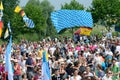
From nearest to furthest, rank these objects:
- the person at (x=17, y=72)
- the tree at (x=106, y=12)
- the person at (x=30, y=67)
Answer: the person at (x=17, y=72) < the person at (x=30, y=67) < the tree at (x=106, y=12)

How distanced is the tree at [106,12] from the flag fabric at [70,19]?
3828 cm

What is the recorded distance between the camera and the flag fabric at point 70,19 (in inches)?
931

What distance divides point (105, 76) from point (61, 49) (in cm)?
876

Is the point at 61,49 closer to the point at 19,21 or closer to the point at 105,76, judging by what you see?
the point at 105,76

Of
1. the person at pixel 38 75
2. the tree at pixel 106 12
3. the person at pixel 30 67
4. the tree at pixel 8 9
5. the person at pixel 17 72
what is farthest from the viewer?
the tree at pixel 8 9

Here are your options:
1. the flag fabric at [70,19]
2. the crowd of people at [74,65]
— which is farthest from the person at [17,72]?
the flag fabric at [70,19]

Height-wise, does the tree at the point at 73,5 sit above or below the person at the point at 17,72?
below

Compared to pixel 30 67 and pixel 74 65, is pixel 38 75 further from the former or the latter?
pixel 74 65

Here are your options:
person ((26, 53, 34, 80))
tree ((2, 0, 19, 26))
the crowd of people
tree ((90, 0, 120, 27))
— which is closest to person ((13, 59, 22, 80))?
the crowd of people

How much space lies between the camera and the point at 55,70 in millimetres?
19234

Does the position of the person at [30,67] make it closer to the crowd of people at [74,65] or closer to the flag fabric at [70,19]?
the crowd of people at [74,65]

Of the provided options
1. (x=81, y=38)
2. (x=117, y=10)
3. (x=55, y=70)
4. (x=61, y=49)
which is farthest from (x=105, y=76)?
(x=117, y=10)

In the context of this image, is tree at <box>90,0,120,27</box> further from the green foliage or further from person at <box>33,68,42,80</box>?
person at <box>33,68,42,80</box>

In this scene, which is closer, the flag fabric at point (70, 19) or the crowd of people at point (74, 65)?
the crowd of people at point (74, 65)
